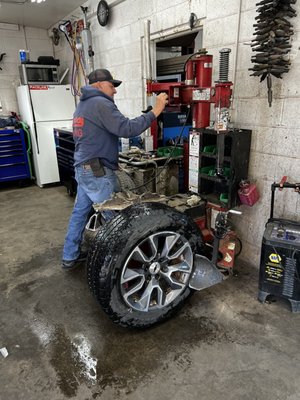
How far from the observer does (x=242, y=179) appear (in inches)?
95.4

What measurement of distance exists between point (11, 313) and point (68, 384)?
0.81m

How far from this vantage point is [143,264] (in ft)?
6.09

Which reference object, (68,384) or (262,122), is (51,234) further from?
(262,122)

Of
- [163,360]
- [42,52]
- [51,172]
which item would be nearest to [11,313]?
[163,360]

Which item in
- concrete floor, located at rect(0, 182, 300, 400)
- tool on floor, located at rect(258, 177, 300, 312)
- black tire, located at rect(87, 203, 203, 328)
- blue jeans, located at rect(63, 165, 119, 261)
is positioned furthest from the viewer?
blue jeans, located at rect(63, 165, 119, 261)

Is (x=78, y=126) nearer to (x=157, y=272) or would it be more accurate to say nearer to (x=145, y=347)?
(x=157, y=272)

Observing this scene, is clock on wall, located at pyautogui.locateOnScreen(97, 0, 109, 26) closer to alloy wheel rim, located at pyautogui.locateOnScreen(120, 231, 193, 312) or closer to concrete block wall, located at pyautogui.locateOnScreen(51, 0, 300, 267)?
concrete block wall, located at pyautogui.locateOnScreen(51, 0, 300, 267)

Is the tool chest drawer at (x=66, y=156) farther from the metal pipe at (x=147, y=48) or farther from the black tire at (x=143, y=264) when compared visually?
the black tire at (x=143, y=264)

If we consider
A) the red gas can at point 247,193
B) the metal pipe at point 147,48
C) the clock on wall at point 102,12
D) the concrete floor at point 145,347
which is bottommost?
the concrete floor at point 145,347

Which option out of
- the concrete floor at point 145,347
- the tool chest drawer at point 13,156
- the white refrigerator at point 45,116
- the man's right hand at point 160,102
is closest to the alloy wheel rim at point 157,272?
the concrete floor at point 145,347

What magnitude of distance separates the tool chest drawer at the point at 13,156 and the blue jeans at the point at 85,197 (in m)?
Result: 2.99

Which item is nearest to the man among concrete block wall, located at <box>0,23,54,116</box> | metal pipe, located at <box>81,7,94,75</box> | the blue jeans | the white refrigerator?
the blue jeans

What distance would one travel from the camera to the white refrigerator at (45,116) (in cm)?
473

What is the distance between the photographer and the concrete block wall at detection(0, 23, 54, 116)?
5.12m
